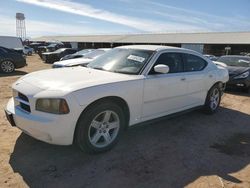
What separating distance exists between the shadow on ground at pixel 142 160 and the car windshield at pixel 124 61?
123 cm

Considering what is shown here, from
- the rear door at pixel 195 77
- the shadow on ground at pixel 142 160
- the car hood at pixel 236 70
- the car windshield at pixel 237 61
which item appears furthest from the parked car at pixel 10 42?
the shadow on ground at pixel 142 160

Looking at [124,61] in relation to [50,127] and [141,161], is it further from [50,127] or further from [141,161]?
[50,127]

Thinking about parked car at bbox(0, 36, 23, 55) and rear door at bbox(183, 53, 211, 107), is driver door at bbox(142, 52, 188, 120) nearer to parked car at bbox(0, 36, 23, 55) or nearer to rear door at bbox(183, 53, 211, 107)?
rear door at bbox(183, 53, 211, 107)

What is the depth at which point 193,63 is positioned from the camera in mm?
5574

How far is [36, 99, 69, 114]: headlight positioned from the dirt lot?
0.78 metres

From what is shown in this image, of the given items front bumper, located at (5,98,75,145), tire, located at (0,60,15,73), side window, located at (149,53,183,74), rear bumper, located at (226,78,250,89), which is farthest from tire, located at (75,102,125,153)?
tire, located at (0,60,15,73)

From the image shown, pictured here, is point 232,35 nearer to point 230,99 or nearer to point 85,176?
point 230,99

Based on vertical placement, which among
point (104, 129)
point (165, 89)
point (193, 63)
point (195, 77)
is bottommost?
point (104, 129)

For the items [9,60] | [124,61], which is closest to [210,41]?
[9,60]

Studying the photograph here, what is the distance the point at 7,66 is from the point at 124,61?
33.8ft

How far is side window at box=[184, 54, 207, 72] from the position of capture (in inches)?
209

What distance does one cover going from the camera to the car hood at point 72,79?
3523 mm

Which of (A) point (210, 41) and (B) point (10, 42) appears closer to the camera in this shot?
(B) point (10, 42)

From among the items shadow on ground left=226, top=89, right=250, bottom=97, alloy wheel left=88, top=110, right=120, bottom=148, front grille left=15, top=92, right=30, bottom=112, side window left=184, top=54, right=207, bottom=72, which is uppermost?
side window left=184, top=54, right=207, bottom=72
